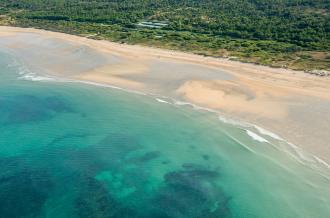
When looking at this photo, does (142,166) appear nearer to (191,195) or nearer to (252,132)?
(191,195)

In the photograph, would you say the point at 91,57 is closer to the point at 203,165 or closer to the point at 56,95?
the point at 56,95

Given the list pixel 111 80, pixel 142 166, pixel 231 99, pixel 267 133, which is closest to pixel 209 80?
pixel 231 99

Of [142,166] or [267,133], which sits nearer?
[142,166]

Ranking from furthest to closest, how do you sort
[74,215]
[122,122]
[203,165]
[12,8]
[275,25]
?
1. [12,8]
2. [275,25]
3. [122,122]
4. [203,165]
5. [74,215]

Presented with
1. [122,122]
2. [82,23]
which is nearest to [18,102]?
[122,122]

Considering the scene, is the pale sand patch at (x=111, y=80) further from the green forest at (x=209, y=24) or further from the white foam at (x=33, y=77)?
the green forest at (x=209, y=24)
